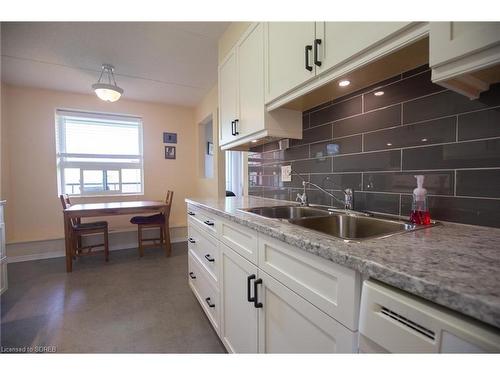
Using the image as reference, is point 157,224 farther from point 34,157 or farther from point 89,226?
point 34,157

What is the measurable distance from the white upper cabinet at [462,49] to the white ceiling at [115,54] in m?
1.81

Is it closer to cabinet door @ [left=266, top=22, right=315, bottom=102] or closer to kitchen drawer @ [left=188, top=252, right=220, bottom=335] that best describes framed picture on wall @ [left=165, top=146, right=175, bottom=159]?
kitchen drawer @ [left=188, top=252, right=220, bottom=335]

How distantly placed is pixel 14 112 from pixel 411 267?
461 centimetres

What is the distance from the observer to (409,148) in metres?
1.02

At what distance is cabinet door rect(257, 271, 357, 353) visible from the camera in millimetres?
633

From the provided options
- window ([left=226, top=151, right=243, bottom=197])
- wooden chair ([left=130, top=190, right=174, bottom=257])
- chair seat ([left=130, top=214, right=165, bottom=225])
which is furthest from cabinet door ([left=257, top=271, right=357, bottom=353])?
window ([left=226, top=151, right=243, bottom=197])

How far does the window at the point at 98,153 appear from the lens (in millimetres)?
3463

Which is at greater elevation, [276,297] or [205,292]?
[276,297]

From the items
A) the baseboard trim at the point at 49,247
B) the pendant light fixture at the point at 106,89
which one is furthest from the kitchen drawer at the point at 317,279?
the baseboard trim at the point at 49,247

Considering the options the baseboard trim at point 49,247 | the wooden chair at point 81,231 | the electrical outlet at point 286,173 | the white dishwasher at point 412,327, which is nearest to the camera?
the white dishwasher at point 412,327

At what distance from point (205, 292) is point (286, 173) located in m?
1.12

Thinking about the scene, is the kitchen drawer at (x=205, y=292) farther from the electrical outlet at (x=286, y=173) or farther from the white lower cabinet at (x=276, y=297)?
the electrical outlet at (x=286, y=173)

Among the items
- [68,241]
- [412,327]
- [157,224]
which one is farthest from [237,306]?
[68,241]

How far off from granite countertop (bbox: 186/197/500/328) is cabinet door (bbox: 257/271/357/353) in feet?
0.65
